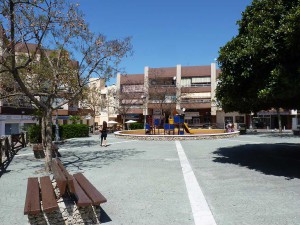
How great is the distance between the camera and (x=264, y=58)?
828 cm

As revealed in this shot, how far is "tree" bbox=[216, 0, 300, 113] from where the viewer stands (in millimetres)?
7607

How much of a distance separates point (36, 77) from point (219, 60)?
1054cm

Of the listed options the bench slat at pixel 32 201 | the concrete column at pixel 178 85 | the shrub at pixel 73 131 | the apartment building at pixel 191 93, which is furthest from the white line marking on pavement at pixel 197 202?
the apartment building at pixel 191 93

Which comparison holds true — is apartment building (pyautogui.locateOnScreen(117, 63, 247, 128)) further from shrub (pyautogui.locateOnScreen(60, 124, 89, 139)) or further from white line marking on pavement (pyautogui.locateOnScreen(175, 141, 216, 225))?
white line marking on pavement (pyautogui.locateOnScreen(175, 141, 216, 225))

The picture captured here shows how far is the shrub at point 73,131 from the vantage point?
25597 millimetres

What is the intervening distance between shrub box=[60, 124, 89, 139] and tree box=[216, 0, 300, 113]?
18270 mm

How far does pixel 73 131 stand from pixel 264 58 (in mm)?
21550

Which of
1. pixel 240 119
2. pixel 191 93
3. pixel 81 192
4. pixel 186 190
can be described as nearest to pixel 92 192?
pixel 81 192

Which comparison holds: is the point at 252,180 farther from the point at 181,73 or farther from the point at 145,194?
the point at 181,73

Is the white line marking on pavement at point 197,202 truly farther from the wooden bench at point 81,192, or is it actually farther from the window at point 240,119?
the window at point 240,119

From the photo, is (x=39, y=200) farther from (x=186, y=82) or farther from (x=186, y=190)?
(x=186, y=82)

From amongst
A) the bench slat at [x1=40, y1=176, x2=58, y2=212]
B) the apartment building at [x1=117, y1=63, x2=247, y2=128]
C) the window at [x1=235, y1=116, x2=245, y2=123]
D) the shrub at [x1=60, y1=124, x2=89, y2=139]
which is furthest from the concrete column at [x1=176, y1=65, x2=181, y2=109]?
the bench slat at [x1=40, y1=176, x2=58, y2=212]

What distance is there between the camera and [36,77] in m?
16.0

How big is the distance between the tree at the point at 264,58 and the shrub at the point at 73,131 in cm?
1827
